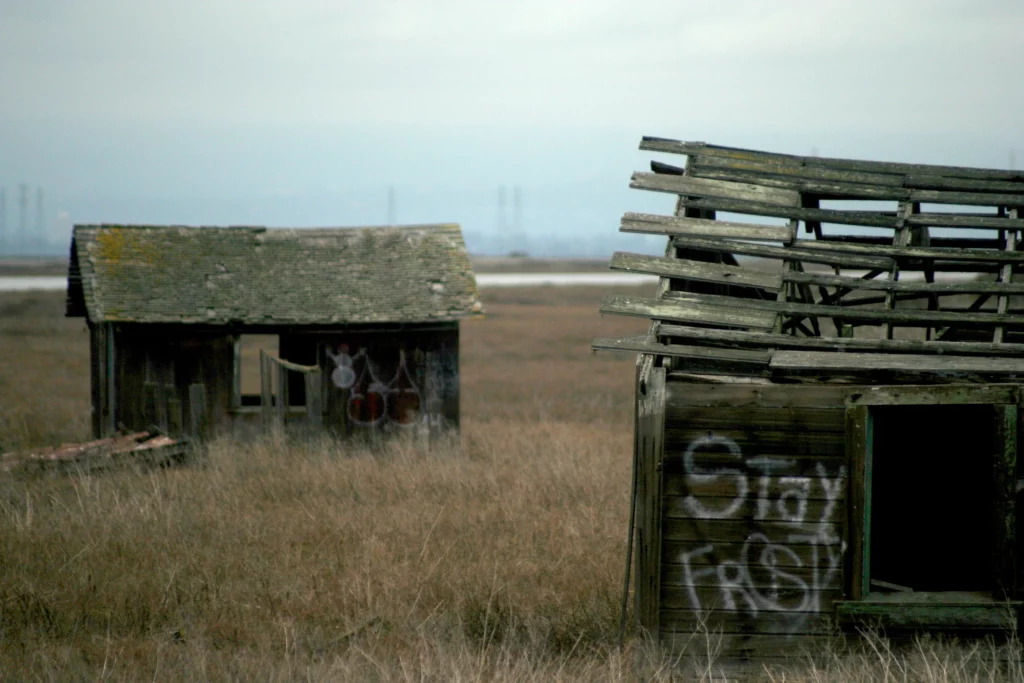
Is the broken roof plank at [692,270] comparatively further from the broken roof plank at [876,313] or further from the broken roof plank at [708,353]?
the broken roof plank at [708,353]

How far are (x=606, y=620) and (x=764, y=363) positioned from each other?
258 centimetres

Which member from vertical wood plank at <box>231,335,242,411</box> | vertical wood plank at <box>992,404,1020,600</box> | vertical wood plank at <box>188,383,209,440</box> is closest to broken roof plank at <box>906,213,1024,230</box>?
vertical wood plank at <box>992,404,1020,600</box>

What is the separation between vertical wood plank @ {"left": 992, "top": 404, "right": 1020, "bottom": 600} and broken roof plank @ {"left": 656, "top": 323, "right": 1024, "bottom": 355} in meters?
0.56

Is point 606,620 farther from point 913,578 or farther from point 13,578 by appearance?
point 13,578

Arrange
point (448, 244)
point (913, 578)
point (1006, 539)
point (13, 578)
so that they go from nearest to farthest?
point (1006, 539) → point (13, 578) → point (913, 578) → point (448, 244)

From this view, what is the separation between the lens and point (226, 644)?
8148 millimetres

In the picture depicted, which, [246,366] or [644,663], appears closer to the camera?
[644,663]

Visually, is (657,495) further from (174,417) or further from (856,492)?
(174,417)

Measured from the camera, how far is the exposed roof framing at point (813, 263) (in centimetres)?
707

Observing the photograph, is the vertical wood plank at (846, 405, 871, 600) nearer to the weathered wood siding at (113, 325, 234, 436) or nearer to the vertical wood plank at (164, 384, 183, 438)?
the weathered wood siding at (113, 325, 234, 436)

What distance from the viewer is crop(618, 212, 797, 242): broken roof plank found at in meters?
7.83

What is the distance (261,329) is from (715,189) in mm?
9468

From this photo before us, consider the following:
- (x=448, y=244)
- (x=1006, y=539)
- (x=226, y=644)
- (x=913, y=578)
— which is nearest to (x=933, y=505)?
(x=913, y=578)

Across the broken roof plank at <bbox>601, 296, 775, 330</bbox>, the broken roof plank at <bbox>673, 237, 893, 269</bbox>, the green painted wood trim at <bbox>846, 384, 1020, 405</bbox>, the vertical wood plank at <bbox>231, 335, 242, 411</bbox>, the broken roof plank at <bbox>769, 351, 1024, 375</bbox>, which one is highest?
the broken roof plank at <bbox>673, 237, 893, 269</bbox>
